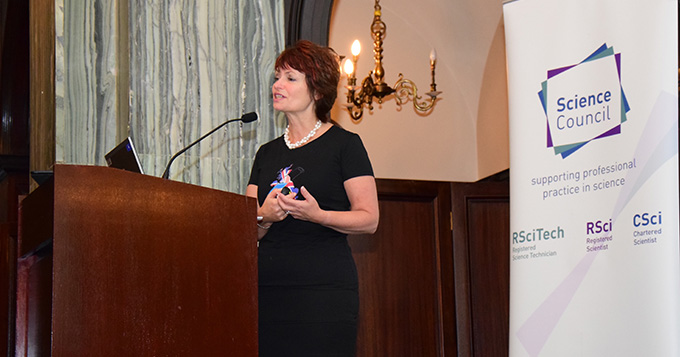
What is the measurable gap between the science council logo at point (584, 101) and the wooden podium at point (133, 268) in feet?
3.24

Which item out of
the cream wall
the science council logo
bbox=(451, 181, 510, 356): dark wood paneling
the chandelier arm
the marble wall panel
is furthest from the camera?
the cream wall

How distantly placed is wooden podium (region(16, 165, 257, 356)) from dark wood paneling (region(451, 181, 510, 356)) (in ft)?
10.6

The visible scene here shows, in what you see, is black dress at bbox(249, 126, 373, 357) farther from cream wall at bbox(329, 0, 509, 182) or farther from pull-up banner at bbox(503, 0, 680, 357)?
cream wall at bbox(329, 0, 509, 182)

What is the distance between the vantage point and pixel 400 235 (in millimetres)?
5254

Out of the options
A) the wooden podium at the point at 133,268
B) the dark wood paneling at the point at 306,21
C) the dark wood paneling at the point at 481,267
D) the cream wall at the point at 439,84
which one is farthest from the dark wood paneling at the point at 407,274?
the wooden podium at the point at 133,268

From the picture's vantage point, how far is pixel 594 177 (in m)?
2.49

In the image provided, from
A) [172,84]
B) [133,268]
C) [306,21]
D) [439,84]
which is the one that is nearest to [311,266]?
[133,268]

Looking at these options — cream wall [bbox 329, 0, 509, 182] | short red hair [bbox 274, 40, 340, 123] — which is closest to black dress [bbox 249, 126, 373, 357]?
short red hair [bbox 274, 40, 340, 123]

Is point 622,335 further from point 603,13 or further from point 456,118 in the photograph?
point 456,118

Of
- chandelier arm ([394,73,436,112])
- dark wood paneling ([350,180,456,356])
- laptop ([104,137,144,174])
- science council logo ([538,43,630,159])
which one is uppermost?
chandelier arm ([394,73,436,112])

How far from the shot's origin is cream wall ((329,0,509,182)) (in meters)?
7.28

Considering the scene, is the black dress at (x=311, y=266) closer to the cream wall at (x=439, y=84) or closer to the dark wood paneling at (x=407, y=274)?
the dark wood paneling at (x=407, y=274)

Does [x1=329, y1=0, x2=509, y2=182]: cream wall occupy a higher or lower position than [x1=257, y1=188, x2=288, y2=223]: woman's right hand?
higher

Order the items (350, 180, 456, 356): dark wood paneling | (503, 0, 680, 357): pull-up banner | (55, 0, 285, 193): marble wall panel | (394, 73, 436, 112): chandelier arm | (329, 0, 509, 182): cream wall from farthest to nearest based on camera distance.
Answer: (329, 0, 509, 182): cream wall
(394, 73, 436, 112): chandelier arm
(350, 180, 456, 356): dark wood paneling
(55, 0, 285, 193): marble wall panel
(503, 0, 680, 357): pull-up banner
